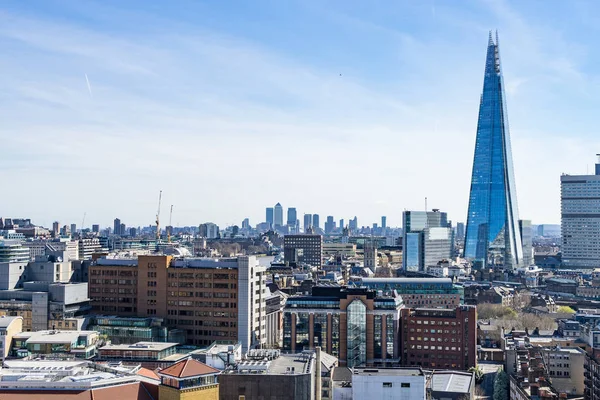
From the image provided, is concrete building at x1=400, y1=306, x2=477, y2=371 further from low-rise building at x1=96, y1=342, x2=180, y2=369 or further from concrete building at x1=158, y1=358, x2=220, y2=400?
concrete building at x1=158, y1=358, x2=220, y2=400

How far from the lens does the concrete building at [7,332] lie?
74.6 m

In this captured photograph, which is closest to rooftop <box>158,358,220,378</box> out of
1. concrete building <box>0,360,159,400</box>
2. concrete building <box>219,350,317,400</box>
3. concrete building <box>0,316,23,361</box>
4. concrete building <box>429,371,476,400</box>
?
concrete building <box>0,360,159,400</box>

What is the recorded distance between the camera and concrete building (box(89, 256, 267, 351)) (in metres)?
86.6

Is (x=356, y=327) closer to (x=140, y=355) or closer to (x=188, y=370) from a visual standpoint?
(x=140, y=355)

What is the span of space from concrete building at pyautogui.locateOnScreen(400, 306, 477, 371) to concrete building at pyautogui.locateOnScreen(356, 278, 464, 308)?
36.3 metres

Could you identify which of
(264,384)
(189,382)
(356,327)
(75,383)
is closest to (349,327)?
(356,327)

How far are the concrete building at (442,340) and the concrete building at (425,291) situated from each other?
36.3 metres

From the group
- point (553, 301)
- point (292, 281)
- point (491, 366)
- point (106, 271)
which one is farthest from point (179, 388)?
point (553, 301)

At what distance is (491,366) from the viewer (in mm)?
96750

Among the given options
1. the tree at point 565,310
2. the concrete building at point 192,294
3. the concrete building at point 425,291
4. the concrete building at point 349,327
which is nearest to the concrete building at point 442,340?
the concrete building at point 349,327

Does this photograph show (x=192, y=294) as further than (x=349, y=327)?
No

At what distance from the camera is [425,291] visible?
13300cm

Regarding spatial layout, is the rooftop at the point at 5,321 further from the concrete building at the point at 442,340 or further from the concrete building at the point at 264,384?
the concrete building at the point at 442,340

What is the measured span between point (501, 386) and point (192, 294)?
36.5 m
